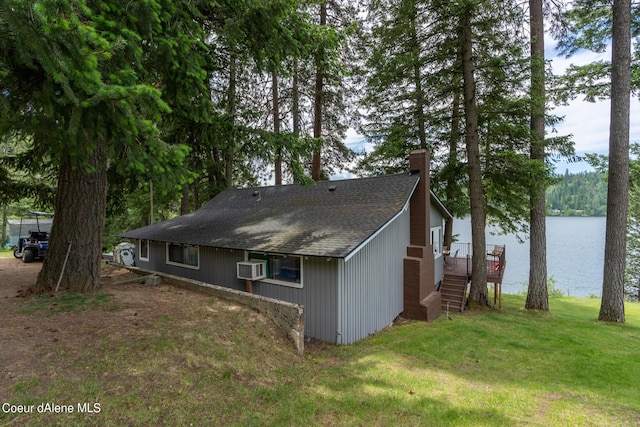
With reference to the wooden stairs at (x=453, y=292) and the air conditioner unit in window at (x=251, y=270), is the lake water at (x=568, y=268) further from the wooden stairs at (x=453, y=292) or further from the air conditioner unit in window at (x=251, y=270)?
the air conditioner unit in window at (x=251, y=270)

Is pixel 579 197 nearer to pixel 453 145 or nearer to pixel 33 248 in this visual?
pixel 453 145

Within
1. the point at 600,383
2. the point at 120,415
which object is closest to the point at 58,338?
the point at 120,415

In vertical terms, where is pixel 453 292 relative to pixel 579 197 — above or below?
below

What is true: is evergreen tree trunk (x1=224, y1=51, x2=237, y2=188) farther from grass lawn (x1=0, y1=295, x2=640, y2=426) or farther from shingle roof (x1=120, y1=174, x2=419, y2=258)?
grass lawn (x1=0, y1=295, x2=640, y2=426)

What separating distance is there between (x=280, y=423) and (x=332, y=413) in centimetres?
72

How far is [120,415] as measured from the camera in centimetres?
322

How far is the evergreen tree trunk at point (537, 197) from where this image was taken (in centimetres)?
1046

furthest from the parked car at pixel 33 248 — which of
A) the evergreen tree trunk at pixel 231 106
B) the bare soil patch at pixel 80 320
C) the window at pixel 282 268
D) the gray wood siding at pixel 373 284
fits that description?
the gray wood siding at pixel 373 284

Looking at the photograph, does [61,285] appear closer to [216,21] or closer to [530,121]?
[216,21]

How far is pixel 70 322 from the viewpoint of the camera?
16.7ft

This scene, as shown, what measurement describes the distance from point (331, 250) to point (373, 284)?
6.72 ft

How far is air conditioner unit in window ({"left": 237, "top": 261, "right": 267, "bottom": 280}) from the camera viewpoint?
8.48 meters

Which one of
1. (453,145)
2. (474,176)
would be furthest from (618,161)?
(453,145)

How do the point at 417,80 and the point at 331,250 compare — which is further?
the point at 417,80
